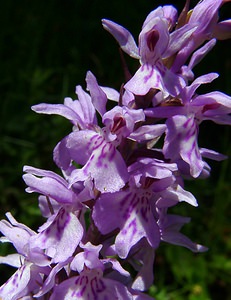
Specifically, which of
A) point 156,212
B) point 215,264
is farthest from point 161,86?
point 215,264

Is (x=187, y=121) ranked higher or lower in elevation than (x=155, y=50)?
lower

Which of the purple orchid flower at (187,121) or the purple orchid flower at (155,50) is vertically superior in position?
the purple orchid flower at (155,50)

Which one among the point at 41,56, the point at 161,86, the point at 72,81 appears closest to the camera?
the point at 161,86

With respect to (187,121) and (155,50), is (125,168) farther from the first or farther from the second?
(155,50)

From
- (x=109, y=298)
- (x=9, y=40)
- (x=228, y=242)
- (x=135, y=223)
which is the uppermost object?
(x=9, y=40)

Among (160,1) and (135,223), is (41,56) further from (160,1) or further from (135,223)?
(135,223)

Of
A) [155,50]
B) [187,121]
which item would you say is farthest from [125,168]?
[155,50]

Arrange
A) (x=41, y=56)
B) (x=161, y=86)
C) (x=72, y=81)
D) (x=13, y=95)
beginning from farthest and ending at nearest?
(x=41, y=56)
(x=72, y=81)
(x=13, y=95)
(x=161, y=86)

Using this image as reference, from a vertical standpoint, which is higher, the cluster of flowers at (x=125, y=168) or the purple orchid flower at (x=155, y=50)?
the purple orchid flower at (x=155, y=50)
